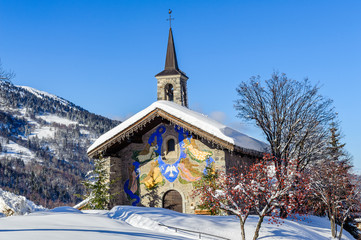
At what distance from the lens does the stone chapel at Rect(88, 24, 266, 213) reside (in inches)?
813

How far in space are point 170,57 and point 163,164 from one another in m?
15.2

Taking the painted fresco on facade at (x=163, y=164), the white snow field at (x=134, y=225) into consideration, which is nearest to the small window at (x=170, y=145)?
the painted fresco on facade at (x=163, y=164)

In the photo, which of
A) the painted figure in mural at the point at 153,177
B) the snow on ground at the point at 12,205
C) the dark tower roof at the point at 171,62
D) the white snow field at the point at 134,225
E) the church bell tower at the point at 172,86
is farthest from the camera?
the dark tower roof at the point at 171,62

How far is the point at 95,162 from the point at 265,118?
10.7m

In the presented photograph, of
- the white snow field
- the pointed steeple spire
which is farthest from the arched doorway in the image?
the pointed steeple spire

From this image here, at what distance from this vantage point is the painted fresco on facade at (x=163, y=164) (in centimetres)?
2108

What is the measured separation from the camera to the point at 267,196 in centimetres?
1434

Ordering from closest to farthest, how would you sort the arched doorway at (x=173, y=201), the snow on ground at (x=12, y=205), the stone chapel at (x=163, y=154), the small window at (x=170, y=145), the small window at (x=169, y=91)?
the snow on ground at (x=12, y=205), the stone chapel at (x=163, y=154), the arched doorway at (x=173, y=201), the small window at (x=170, y=145), the small window at (x=169, y=91)

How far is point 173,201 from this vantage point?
70.9 feet

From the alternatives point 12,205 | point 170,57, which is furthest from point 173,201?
point 170,57

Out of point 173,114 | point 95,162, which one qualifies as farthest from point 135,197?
point 173,114

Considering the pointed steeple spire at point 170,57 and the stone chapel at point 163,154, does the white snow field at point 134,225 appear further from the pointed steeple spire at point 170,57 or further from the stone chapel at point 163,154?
the pointed steeple spire at point 170,57

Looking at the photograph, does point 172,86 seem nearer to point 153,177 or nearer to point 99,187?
point 153,177

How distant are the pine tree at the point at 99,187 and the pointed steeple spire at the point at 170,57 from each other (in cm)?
1386
